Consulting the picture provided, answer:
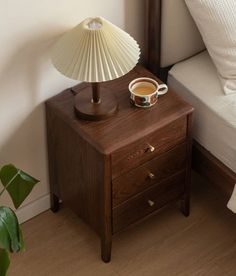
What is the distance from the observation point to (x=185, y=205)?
219cm

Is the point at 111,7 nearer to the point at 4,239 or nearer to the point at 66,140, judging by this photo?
the point at 66,140

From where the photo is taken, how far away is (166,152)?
197cm

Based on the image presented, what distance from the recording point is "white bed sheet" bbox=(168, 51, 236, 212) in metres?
1.95

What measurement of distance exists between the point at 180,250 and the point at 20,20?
3.00 ft

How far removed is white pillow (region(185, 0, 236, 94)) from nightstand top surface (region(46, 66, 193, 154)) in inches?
7.2

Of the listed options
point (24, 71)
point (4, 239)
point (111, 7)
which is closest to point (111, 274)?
point (4, 239)

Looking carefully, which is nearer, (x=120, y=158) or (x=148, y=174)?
(x=120, y=158)

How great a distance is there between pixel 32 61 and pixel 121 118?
0.31 metres

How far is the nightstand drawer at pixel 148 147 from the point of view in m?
1.83

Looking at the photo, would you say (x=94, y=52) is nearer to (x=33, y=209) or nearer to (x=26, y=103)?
(x=26, y=103)

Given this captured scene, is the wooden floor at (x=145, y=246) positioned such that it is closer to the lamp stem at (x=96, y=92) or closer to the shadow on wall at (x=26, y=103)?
the shadow on wall at (x=26, y=103)

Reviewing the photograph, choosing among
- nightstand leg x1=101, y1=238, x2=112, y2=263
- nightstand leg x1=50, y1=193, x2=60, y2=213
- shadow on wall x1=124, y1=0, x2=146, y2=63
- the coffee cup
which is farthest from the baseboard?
shadow on wall x1=124, y1=0, x2=146, y2=63

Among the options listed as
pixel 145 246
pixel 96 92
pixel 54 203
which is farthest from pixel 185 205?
pixel 96 92

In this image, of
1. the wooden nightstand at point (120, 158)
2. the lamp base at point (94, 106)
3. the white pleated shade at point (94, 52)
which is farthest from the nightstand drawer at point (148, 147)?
the white pleated shade at point (94, 52)
